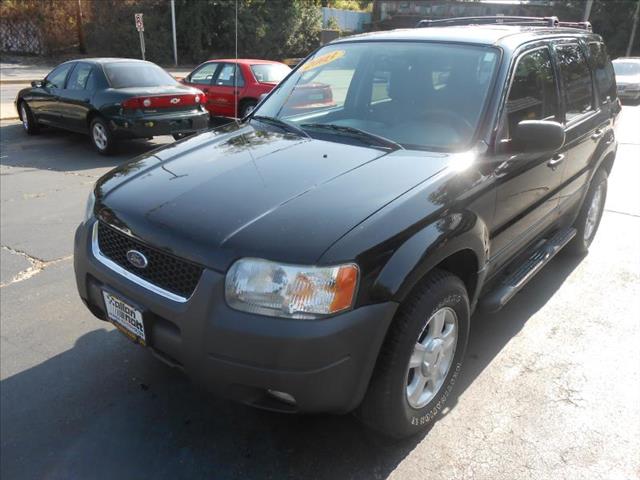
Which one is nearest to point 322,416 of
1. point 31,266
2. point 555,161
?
point 555,161

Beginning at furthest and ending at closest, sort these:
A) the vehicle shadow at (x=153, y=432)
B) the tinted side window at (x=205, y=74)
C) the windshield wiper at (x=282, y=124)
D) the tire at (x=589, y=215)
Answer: the tinted side window at (x=205, y=74) → the tire at (x=589, y=215) → the windshield wiper at (x=282, y=124) → the vehicle shadow at (x=153, y=432)

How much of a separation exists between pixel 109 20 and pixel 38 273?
2928 cm

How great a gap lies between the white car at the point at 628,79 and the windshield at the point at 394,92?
16.7 meters

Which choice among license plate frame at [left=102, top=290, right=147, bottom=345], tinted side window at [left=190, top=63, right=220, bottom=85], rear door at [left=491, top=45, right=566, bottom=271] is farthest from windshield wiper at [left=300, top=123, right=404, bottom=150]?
tinted side window at [left=190, top=63, right=220, bottom=85]

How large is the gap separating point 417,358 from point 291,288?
0.79 metres

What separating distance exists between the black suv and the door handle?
0.02 m

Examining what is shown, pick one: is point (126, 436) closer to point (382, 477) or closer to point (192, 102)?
point (382, 477)

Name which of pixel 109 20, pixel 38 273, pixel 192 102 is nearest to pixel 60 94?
pixel 192 102

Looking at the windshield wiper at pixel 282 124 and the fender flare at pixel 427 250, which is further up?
the windshield wiper at pixel 282 124

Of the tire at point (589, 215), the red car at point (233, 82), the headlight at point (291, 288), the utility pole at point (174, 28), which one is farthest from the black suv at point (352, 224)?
the utility pole at point (174, 28)

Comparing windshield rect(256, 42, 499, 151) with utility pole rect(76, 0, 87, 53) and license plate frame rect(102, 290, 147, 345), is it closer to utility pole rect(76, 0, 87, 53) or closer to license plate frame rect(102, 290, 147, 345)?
license plate frame rect(102, 290, 147, 345)

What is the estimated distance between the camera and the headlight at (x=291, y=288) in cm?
195

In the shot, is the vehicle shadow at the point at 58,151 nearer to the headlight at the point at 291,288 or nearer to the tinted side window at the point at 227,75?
the tinted side window at the point at 227,75

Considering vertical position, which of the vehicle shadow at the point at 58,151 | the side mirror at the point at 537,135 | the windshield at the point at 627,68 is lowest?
the vehicle shadow at the point at 58,151
